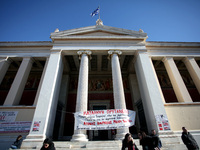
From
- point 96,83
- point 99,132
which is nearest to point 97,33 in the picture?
point 96,83

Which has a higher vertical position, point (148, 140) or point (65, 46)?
point (65, 46)

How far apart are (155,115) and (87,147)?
16.3ft

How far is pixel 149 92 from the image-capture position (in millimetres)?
8766

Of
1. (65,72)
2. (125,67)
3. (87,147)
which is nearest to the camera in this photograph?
(87,147)

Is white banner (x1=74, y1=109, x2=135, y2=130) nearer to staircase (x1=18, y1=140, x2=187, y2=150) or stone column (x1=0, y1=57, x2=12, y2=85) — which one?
staircase (x1=18, y1=140, x2=187, y2=150)

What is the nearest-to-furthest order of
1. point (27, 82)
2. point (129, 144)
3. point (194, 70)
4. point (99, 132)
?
point (129, 144) < point (194, 70) < point (99, 132) < point (27, 82)

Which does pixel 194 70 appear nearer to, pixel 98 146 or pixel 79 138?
pixel 98 146

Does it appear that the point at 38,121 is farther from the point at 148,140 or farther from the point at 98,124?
the point at 148,140

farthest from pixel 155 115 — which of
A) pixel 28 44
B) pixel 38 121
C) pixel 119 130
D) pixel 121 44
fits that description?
pixel 28 44

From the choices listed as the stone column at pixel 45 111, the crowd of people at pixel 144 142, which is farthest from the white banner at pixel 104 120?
the crowd of people at pixel 144 142

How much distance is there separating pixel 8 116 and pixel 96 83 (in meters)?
9.21

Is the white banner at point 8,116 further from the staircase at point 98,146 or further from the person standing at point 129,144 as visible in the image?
the person standing at point 129,144

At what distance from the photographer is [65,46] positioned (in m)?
11.2

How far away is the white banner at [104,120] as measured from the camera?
7250mm
